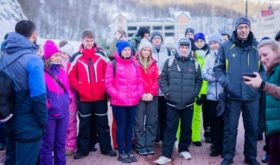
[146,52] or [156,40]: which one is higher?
[156,40]

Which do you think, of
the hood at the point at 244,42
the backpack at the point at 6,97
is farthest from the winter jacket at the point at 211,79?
the backpack at the point at 6,97

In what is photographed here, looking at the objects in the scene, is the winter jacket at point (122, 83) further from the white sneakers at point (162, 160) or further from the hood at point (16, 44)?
the hood at point (16, 44)

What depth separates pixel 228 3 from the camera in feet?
300

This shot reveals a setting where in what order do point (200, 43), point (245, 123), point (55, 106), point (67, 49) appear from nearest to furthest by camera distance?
point (55, 106) < point (245, 123) < point (67, 49) < point (200, 43)

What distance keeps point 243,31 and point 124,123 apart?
209 cm

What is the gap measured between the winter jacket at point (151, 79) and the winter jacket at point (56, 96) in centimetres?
140

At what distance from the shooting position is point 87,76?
5.07 m

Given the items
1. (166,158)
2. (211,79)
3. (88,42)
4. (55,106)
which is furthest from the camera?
(211,79)

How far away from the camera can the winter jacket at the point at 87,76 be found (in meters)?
5.07

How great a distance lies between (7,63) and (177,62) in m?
2.47

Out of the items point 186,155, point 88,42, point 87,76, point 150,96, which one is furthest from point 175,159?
point 88,42

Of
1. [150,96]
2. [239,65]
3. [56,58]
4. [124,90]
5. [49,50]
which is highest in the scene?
[49,50]

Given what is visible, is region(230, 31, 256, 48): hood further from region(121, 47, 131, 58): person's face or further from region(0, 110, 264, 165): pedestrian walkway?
region(0, 110, 264, 165): pedestrian walkway

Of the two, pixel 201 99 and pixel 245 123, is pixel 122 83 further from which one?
pixel 245 123
